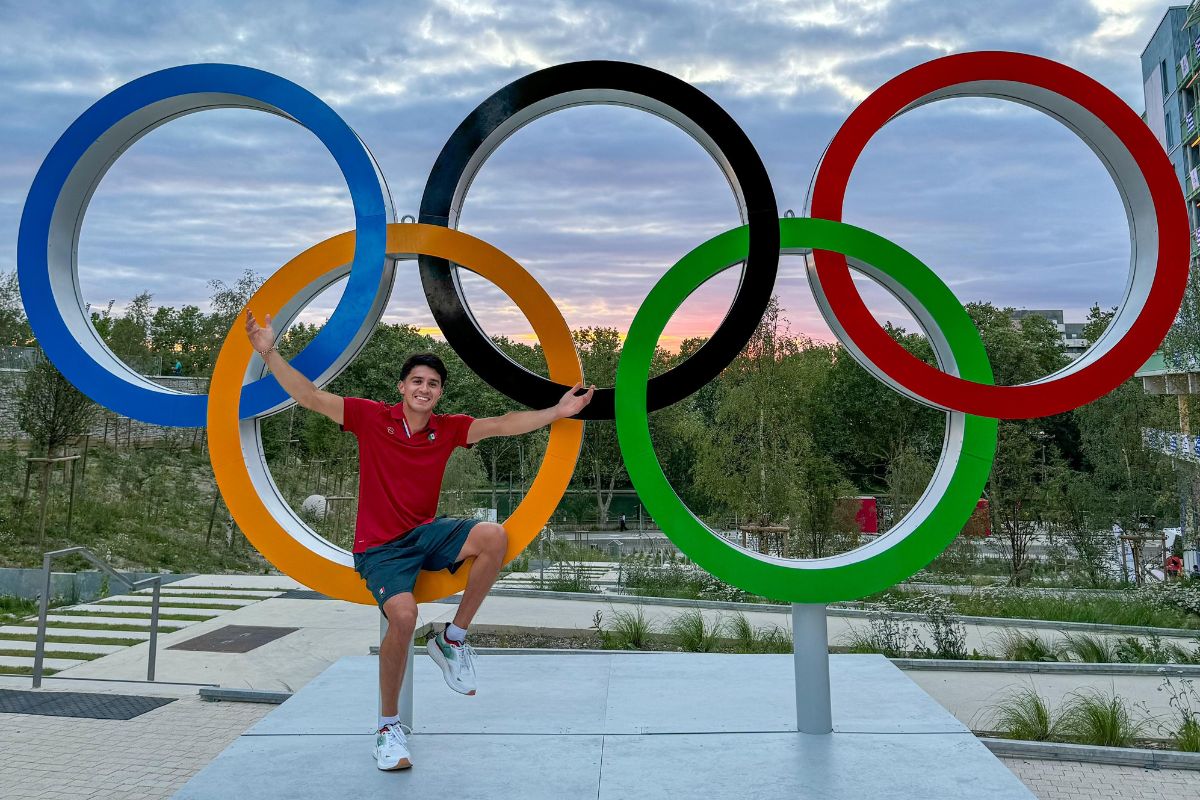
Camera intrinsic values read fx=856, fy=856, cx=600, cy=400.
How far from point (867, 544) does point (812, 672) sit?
77 cm

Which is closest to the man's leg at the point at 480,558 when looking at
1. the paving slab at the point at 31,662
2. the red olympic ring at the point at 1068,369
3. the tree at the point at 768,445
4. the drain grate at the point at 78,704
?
the red olympic ring at the point at 1068,369

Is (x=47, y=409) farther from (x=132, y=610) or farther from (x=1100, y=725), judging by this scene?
(x=1100, y=725)

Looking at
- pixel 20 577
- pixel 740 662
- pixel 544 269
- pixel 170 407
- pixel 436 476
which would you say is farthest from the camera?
pixel 20 577

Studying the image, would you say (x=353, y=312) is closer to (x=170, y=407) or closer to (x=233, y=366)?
(x=233, y=366)

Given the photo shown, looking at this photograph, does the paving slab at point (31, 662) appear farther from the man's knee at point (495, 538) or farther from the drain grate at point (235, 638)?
the man's knee at point (495, 538)

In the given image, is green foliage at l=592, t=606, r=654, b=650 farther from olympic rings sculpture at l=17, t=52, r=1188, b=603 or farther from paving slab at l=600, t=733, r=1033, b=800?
olympic rings sculpture at l=17, t=52, r=1188, b=603

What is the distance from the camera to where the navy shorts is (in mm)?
4258

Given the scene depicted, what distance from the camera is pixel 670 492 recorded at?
4680mm

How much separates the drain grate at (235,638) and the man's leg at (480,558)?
6.14 metres

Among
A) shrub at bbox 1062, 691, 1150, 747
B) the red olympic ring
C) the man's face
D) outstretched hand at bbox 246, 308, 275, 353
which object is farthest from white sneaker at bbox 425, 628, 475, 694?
shrub at bbox 1062, 691, 1150, 747

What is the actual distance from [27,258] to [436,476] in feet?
9.21

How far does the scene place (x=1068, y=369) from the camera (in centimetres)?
484

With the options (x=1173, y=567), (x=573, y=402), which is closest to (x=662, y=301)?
(x=573, y=402)

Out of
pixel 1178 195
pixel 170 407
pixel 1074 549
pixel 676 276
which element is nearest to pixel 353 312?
pixel 170 407
